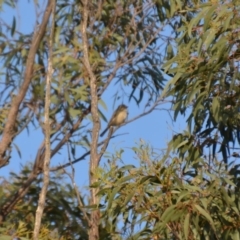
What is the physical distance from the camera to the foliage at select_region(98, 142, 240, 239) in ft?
12.5

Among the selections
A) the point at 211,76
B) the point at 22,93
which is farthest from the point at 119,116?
the point at 211,76

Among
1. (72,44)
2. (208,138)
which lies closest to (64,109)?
(72,44)

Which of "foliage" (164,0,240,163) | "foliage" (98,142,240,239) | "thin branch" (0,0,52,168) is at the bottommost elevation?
"foliage" (98,142,240,239)

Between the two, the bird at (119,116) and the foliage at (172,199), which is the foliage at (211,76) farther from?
the bird at (119,116)

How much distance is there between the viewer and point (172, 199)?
12.7 ft

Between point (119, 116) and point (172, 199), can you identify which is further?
point (119, 116)

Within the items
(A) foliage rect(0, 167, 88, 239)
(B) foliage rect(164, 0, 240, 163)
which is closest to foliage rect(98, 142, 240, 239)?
(B) foliage rect(164, 0, 240, 163)

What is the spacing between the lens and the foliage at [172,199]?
3811 millimetres

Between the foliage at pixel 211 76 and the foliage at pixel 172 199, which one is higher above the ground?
the foliage at pixel 211 76

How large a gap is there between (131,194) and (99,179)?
157 millimetres

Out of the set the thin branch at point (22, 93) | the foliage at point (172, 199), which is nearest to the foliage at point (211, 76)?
the foliage at point (172, 199)

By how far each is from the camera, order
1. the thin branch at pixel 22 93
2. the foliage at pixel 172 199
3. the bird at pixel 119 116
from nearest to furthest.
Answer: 1. the foliage at pixel 172 199
2. the thin branch at pixel 22 93
3. the bird at pixel 119 116

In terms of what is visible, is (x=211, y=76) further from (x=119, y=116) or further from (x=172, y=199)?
(x=119, y=116)

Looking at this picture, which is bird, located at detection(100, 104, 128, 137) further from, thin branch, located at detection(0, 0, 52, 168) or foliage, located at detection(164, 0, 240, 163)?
foliage, located at detection(164, 0, 240, 163)
